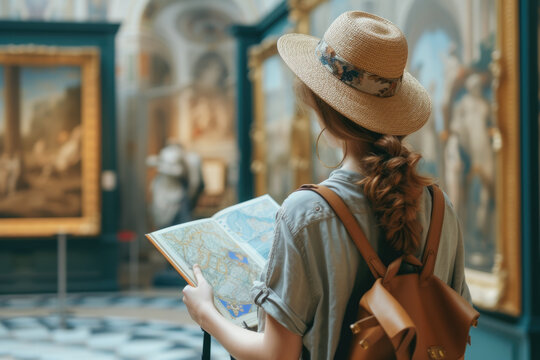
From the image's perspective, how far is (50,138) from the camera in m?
10.9

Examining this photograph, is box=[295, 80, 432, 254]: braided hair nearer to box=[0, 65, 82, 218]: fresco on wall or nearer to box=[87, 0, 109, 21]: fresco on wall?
box=[0, 65, 82, 218]: fresco on wall

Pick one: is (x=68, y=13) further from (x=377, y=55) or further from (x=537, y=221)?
(x=377, y=55)

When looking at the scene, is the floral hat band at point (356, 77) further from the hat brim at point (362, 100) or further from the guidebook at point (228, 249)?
the guidebook at point (228, 249)

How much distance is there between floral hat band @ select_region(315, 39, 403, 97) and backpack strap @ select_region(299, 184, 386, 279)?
31cm

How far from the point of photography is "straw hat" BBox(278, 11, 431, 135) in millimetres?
1568

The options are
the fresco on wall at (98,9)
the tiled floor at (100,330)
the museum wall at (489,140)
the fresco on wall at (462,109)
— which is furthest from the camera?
the fresco on wall at (98,9)

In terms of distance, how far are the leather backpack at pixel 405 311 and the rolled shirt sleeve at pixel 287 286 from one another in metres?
0.12

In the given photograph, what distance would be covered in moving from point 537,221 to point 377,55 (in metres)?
2.63

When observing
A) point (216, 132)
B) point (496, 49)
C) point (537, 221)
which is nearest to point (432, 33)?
point (496, 49)

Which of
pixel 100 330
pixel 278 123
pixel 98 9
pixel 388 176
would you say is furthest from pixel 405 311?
pixel 98 9

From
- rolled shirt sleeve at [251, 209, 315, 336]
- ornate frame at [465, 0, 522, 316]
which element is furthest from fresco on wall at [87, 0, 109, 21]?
rolled shirt sleeve at [251, 209, 315, 336]

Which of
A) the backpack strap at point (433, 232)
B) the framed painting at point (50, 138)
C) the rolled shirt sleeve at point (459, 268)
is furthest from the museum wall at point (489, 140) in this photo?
the framed painting at point (50, 138)

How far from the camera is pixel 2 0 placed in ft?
41.7

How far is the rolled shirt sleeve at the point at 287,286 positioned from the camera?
57.8 inches
